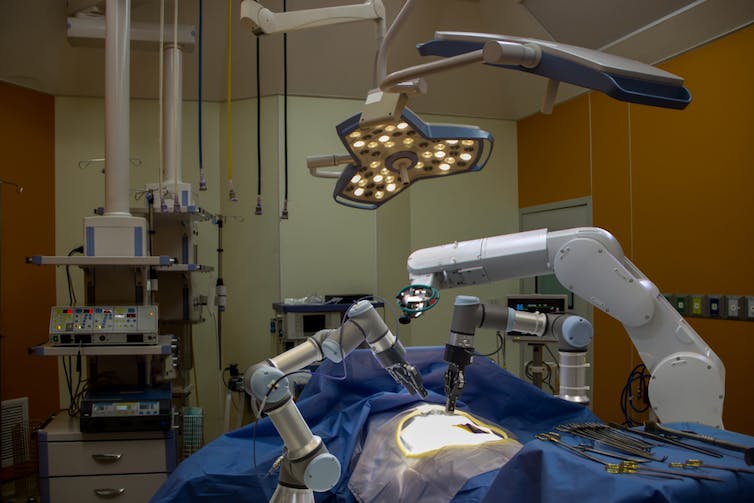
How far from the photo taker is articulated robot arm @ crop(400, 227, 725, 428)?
1.78m

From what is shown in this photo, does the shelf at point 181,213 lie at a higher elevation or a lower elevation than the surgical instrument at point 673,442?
higher

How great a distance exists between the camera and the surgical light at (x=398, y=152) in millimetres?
1563

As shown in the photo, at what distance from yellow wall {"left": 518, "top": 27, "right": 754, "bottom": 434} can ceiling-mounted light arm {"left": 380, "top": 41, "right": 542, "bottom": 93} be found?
2800 millimetres

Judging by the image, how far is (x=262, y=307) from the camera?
4840 millimetres

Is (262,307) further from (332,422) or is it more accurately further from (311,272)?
(332,422)

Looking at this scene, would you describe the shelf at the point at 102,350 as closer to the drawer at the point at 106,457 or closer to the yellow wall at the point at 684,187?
the drawer at the point at 106,457

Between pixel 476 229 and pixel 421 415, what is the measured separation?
11.3 ft

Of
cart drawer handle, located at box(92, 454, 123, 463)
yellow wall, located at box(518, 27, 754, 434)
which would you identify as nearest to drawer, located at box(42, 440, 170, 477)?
cart drawer handle, located at box(92, 454, 123, 463)

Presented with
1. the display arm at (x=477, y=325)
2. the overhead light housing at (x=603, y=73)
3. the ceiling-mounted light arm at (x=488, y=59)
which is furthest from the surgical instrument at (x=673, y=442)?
the ceiling-mounted light arm at (x=488, y=59)

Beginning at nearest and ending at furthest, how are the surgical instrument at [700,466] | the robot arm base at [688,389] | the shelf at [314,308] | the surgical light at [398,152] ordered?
1. the surgical instrument at [700,466]
2. the surgical light at [398,152]
3. the robot arm base at [688,389]
4. the shelf at [314,308]

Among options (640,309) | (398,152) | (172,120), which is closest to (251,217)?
(172,120)

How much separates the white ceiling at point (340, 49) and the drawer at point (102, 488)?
3.00m

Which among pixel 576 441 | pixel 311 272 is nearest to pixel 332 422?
pixel 576 441

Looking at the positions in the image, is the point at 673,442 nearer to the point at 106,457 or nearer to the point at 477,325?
the point at 477,325
